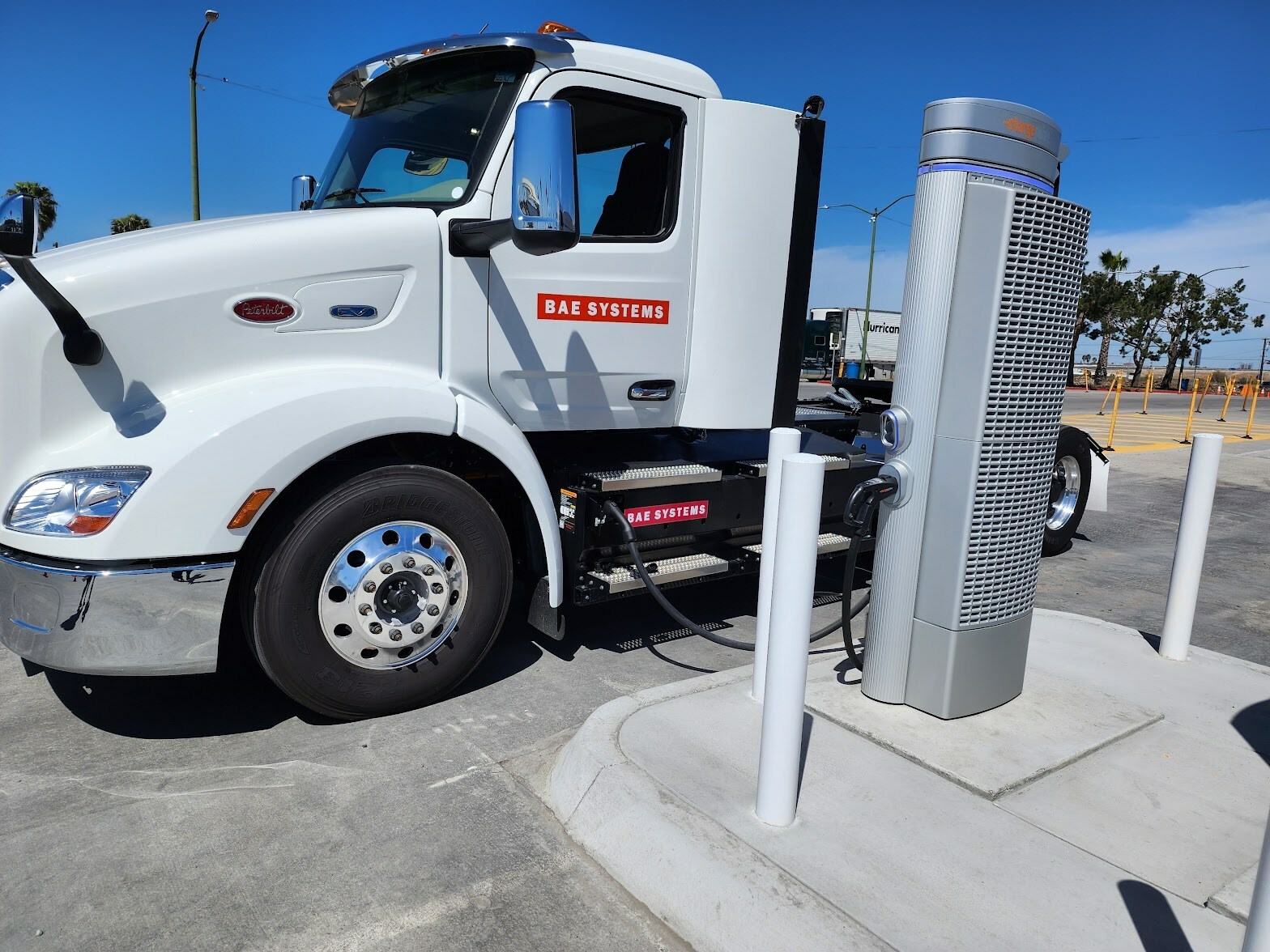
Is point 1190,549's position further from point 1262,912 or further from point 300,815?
point 300,815

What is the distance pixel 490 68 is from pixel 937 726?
10.7 ft

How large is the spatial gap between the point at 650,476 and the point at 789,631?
1.77 m

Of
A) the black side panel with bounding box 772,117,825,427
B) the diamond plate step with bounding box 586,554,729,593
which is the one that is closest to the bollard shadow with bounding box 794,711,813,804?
the diamond plate step with bounding box 586,554,729,593

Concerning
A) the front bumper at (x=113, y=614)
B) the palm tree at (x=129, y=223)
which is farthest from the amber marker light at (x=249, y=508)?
the palm tree at (x=129, y=223)

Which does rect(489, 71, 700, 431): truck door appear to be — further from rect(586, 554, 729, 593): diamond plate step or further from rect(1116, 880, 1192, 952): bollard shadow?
rect(1116, 880, 1192, 952): bollard shadow

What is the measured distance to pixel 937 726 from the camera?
3.34 m

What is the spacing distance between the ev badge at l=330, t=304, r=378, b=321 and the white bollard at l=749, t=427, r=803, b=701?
1648 mm

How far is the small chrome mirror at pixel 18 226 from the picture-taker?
2938 mm

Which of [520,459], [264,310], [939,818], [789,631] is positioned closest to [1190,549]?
[939,818]

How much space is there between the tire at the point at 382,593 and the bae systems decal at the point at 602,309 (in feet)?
2.91

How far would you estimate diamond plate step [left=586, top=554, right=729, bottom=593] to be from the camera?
418 centimetres

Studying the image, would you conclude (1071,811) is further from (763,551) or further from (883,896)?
(763,551)

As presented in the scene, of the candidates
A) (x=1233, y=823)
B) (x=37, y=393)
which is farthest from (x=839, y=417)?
(x=37, y=393)

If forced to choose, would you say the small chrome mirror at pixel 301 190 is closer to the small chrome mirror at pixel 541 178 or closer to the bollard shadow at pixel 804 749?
the small chrome mirror at pixel 541 178
